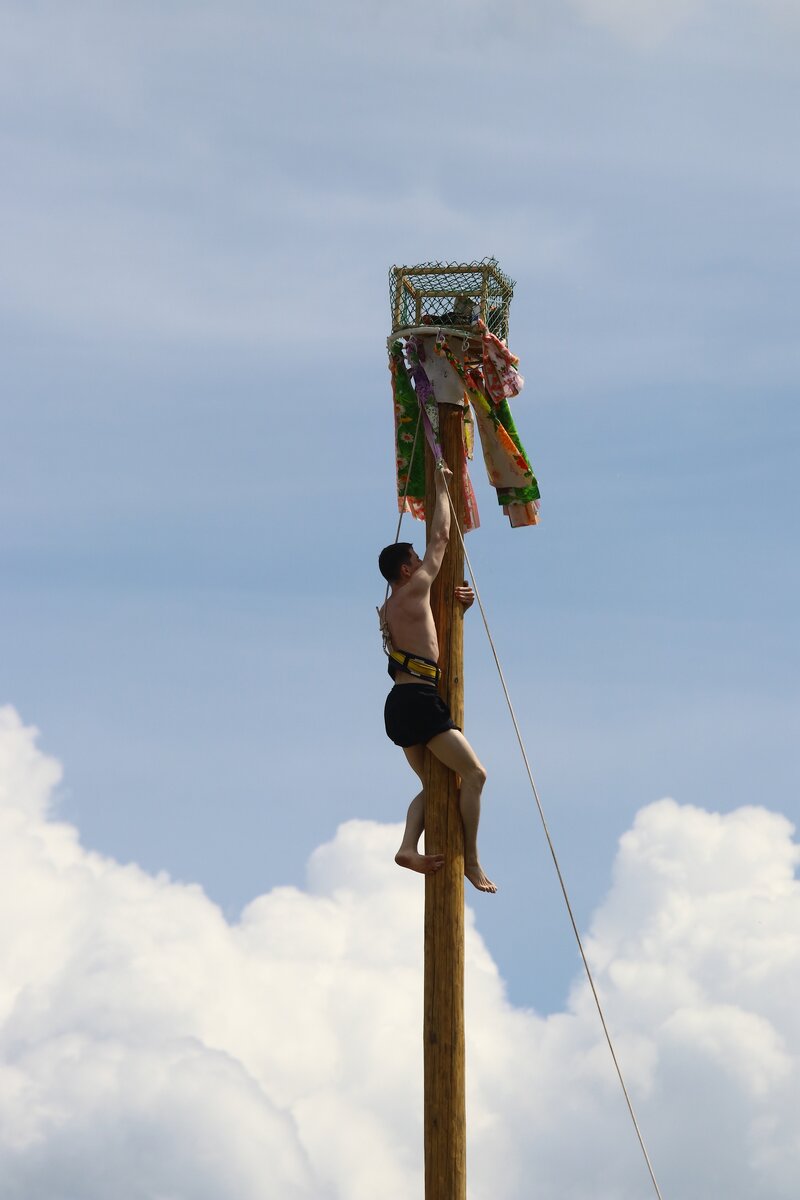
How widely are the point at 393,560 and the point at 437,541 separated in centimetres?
41

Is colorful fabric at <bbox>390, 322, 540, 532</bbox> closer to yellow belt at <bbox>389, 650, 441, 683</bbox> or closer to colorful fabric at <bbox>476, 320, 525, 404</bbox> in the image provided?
colorful fabric at <bbox>476, 320, 525, 404</bbox>

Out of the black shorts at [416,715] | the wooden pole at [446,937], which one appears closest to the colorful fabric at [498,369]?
the wooden pole at [446,937]

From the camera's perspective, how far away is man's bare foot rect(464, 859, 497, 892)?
12.7m

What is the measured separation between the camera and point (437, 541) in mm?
13086

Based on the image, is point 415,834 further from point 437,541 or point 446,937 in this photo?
point 437,541

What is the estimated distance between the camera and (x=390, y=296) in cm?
1388

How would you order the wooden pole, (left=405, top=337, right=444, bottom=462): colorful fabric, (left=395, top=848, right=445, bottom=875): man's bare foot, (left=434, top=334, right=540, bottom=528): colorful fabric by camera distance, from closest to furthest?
1. the wooden pole
2. (left=395, top=848, right=445, bottom=875): man's bare foot
3. (left=405, top=337, right=444, bottom=462): colorful fabric
4. (left=434, top=334, right=540, bottom=528): colorful fabric

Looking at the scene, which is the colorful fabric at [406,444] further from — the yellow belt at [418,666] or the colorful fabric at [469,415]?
the yellow belt at [418,666]

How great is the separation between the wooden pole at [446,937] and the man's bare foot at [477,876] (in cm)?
11

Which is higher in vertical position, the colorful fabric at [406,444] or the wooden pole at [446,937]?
the colorful fabric at [406,444]

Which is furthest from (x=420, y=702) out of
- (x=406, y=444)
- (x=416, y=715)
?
(x=406, y=444)

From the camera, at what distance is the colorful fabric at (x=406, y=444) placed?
13750mm

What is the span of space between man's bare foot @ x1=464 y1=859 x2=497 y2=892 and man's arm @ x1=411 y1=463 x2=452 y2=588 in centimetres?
225

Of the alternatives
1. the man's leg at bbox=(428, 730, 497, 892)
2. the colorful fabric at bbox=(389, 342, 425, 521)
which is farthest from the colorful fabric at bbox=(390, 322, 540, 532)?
the man's leg at bbox=(428, 730, 497, 892)
